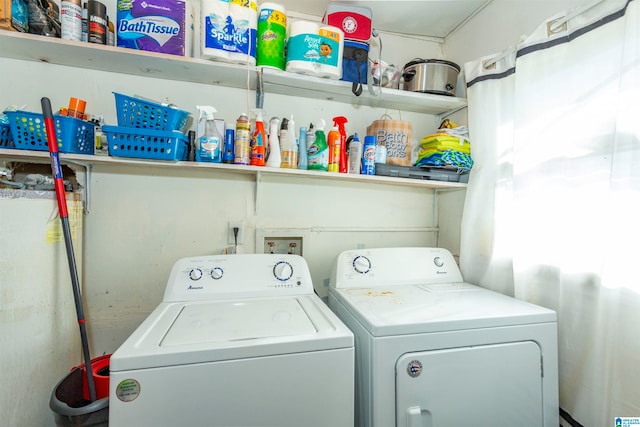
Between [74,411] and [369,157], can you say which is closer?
[74,411]

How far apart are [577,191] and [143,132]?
1.83m

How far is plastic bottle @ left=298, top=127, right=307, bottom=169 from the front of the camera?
156 centimetres

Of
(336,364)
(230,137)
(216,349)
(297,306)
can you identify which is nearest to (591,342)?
(336,364)

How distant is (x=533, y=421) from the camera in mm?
1128

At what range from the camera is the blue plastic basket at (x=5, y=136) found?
1.25 m

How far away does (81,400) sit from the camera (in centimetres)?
133

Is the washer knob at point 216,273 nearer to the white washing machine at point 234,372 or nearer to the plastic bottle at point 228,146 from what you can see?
the white washing machine at point 234,372

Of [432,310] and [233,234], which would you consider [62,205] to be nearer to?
[233,234]

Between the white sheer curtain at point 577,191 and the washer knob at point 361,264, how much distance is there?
67cm

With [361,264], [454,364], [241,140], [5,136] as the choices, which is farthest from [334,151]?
[5,136]

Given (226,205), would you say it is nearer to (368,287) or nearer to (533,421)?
(368,287)

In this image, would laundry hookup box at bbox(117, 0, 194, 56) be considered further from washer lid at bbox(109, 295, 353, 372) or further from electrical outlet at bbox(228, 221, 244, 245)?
washer lid at bbox(109, 295, 353, 372)

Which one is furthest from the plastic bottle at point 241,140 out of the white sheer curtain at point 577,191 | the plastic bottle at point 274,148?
the white sheer curtain at point 577,191

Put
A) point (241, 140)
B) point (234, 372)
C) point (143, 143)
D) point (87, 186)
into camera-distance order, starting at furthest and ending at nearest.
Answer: point (87, 186) → point (241, 140) → point (143, 143) → point (234, 372)
